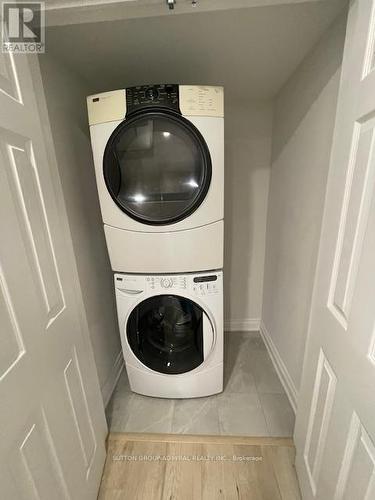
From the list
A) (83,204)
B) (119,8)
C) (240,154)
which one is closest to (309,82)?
(240,154)

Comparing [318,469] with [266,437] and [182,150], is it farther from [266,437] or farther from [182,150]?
Answer: [182,150]

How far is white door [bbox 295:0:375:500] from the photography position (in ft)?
2.10

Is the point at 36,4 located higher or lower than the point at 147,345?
higher

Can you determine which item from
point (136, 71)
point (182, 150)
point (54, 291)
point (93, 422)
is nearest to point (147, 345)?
point (93, 422)

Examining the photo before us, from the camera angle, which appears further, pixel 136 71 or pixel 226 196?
pixel 226 196

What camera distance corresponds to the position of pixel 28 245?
29.2 inches

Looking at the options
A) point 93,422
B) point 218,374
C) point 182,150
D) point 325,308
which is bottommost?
point 218,374

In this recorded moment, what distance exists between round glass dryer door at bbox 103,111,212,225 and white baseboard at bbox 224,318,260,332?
4.79ft

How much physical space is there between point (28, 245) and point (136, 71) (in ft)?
3.75

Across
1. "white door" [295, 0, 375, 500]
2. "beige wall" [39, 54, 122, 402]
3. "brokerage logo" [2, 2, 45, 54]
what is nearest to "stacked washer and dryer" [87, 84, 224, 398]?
"beige wall" [39, 54, 122, 402]

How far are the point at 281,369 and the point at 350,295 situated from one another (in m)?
1.24

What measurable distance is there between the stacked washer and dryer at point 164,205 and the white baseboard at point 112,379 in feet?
1.06

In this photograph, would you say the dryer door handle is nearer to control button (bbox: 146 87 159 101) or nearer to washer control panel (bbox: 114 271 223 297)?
washer control panel (bbox: 114 271 223 297)

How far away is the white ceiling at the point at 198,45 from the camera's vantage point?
3.03 ft
